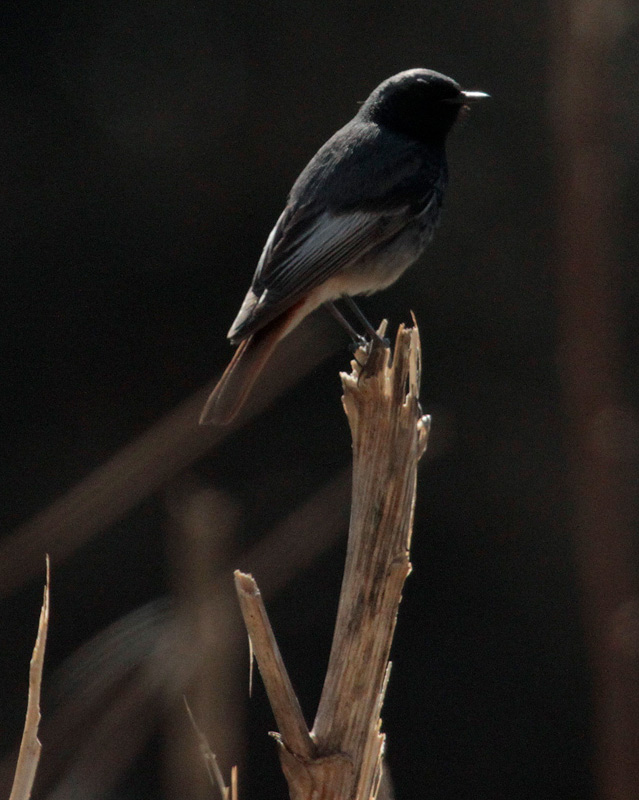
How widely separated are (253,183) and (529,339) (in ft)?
4.05

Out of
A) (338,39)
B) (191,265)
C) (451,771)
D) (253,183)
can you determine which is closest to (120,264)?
(191,265)

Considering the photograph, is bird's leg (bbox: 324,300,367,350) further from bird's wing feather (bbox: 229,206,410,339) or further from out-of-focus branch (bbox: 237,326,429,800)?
out-of-focus branch (bbox: 237,326,429,800)

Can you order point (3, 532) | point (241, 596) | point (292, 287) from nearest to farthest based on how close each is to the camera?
point (241, 596), point (292, 287), point (3, 532)

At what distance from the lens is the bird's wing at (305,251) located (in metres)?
2.99

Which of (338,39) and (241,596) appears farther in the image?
(338,39)

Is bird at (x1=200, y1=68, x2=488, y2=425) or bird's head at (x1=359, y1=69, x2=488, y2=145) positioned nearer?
bird at (x1=200, y1=68, x2=488, y2=425)

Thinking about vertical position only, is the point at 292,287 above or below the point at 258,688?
above

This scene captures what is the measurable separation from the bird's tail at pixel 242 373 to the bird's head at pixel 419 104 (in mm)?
979

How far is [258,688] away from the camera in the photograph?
410 centimetres

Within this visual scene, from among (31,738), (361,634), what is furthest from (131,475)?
(31,738)

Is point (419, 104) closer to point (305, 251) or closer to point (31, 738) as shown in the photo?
point (305, 251)

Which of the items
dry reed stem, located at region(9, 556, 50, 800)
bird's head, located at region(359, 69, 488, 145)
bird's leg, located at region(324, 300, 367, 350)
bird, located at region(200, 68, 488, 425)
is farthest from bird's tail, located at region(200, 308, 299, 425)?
dry reed stem, located at region(9, 556, 50, 800)

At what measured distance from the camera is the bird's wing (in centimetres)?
299

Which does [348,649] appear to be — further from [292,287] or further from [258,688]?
[258,688]
